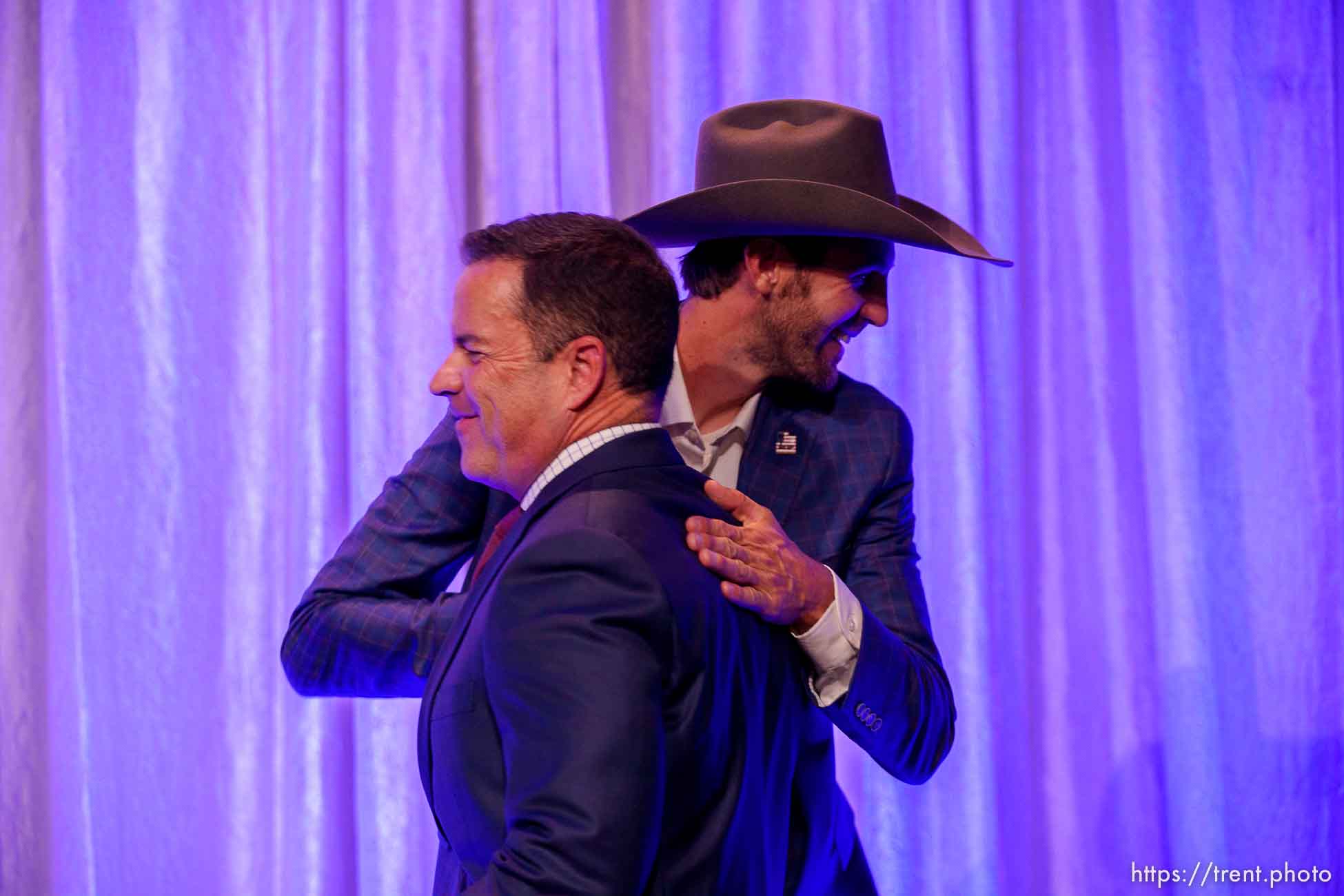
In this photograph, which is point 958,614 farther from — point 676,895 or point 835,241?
point 676,895

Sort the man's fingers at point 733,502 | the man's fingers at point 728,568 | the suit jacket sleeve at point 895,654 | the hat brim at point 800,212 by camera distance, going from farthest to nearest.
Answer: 1. the hat brim at point 800,212
2. the suit jacket sleeve at point 895,654
3. the man's fingers at point 733,502
4. the man's fingers at point 728,568

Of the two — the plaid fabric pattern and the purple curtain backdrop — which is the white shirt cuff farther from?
the purple curtain backdrop

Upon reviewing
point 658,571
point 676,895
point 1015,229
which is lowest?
point 676,895

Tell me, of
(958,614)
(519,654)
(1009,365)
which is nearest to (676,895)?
(519,654)

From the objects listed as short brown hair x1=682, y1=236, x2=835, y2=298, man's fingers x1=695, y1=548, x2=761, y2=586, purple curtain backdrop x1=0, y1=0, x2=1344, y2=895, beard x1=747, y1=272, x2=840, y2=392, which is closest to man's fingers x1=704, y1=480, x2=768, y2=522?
man's fingers x1=695, y1=548, x2=761, y2=586

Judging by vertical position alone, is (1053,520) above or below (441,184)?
below

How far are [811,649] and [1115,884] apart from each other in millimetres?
1708

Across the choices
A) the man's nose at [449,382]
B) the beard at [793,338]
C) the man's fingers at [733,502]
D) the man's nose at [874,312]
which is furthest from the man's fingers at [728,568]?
the man's nose at [874,312]

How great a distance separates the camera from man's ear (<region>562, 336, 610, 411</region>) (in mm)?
1297

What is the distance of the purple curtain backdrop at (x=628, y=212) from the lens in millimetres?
2381

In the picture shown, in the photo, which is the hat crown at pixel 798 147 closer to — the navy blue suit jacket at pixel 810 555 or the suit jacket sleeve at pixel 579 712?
the navy blue suit jacket at pixel 810 555

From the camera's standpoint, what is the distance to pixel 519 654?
1.05 meters

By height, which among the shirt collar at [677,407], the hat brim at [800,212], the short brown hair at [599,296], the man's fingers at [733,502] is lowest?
A: the man's fingers at [733,502]

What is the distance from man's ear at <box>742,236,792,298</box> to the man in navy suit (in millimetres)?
536
